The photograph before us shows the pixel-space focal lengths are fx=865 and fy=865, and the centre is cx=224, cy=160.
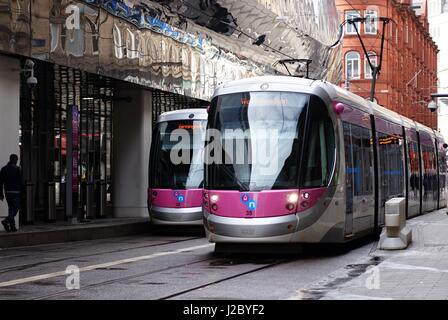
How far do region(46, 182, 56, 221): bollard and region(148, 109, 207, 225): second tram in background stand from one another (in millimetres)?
3403

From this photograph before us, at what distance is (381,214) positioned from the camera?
20.2 m

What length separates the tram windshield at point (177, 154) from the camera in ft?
76.6

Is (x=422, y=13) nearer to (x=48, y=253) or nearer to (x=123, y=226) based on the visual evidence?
(x=123, y=226)

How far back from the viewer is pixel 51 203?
83.4 ft

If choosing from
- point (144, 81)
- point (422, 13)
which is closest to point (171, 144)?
point (144, 81)

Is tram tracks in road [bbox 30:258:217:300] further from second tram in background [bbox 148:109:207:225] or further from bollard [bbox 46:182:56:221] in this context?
bollard [bbox 46:182:56:221]

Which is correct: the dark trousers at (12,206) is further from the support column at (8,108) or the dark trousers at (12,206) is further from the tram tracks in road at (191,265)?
the tram tracks in road at (191,265)

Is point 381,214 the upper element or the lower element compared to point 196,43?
lower

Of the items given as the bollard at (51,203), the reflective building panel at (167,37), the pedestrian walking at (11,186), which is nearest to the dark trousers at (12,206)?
the pedestrian walking at (11,186)

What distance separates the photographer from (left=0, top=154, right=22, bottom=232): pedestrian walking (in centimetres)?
2014

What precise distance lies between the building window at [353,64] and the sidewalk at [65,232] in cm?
5112

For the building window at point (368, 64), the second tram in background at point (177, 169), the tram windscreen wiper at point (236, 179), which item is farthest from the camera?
the building window at point (368, 64)

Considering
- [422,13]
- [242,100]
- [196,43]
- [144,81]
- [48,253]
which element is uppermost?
[422,13]

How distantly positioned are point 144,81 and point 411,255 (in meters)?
14.9
